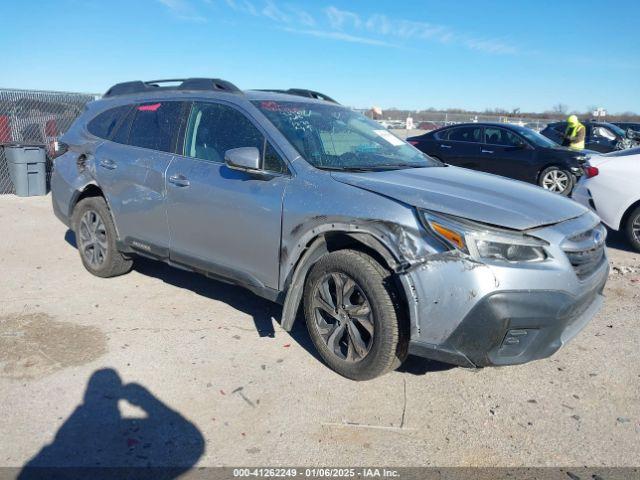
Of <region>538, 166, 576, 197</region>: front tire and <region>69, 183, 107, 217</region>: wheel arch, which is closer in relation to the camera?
<region>69, 183, 107, 217</region>: wheel arch

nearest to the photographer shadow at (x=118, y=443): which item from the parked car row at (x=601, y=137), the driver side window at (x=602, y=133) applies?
the parked car row at (x=601, y=137)

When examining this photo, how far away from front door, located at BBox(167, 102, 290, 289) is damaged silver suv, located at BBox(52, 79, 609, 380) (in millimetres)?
12

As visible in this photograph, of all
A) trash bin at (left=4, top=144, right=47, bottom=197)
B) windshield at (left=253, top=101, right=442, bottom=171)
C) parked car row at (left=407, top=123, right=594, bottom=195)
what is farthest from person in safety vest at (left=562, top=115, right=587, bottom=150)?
trash bin at (left=4, top=144, right=47, bottom=197)

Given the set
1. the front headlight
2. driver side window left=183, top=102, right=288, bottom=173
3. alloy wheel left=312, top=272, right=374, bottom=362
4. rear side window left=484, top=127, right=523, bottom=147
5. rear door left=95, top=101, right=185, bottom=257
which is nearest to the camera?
the front headlight

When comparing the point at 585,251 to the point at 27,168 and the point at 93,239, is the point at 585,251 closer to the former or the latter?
the point at 93,239

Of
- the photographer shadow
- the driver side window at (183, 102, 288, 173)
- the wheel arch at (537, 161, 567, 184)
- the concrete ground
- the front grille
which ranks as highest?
the driver side window at (183, 102, 288, 173)

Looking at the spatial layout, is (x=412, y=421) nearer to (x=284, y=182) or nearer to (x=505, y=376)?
(x=505, y=376)

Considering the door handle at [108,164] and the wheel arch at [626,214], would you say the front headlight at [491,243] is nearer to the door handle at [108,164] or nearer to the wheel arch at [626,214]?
the door handle at [108,164]

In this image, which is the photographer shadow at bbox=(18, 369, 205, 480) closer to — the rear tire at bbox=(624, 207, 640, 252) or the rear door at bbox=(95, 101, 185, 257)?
the rear door at bbox=(95, 101, 185, 257)

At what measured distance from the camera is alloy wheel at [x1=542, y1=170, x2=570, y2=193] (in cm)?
1030

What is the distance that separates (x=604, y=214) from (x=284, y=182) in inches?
194

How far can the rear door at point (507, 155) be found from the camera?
10.6 metres

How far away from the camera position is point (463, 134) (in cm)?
Answer: 1168

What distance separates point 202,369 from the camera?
3.65 meters
